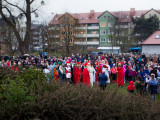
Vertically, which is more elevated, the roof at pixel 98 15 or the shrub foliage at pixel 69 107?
the roof at pixel 98 15

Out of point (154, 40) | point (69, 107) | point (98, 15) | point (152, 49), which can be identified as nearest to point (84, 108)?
point (69, 107)

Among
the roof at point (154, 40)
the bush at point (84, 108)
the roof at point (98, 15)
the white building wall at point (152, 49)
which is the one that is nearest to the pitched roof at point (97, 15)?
the roof at point (98, 15)

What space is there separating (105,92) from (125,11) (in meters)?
70.9

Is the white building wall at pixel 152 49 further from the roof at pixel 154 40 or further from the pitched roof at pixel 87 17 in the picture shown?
the pitched roof at pixel 87 17

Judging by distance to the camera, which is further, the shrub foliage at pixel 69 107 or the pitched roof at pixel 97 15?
the pitched roof at pixel 97 15

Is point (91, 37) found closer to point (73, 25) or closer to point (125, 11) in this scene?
point (125, 11)

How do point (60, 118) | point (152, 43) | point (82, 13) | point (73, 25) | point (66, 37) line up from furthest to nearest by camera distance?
point (82, 13) < point (152, 43) < point (73, 25) < point (66, 37) < point (60, 118)

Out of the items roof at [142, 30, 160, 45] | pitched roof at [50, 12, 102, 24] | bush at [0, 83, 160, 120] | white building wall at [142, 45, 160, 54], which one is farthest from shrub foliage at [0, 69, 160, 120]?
pitched roof at [50, 12, 102, 24]

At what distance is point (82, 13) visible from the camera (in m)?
77.6

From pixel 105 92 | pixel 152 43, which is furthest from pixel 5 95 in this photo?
pixel 152 43

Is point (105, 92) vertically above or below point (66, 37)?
below

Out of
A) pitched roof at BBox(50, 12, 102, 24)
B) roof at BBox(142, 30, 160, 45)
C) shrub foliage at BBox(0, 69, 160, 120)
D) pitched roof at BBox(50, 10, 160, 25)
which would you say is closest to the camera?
shrub foliage at BBox(0, 69, 160, 120)

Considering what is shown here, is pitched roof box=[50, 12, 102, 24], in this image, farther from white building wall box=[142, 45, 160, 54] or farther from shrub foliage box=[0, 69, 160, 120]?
shrub foliage box=[0, 69, 160, 120]

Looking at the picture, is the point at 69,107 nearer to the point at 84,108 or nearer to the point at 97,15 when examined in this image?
the point at 84,108
